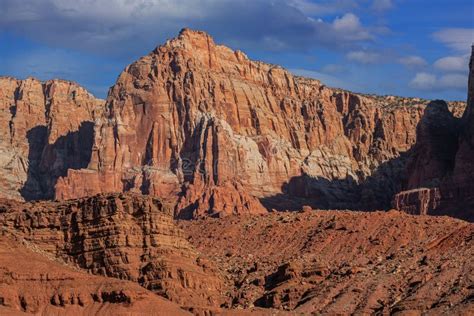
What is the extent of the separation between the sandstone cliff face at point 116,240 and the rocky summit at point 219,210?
3.9 inches

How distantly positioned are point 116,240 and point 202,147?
68.0 m

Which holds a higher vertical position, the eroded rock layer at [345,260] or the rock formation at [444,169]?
the rock formation at [444,169]

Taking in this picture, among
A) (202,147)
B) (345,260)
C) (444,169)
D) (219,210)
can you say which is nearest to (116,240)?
(345,260)

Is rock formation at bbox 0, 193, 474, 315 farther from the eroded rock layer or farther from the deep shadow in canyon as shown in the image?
the deep shadow in canyon

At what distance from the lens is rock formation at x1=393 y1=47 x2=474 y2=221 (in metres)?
166

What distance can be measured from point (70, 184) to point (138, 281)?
6698cm

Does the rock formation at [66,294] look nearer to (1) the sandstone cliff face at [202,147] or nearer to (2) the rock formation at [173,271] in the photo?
(2) the rock formation at [173,271]

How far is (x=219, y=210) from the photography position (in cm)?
16638

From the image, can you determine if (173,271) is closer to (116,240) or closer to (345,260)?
(116,240)

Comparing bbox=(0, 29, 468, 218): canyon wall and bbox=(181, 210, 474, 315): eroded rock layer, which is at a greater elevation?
bbox=(0, 29, 468, 218): canyon wall

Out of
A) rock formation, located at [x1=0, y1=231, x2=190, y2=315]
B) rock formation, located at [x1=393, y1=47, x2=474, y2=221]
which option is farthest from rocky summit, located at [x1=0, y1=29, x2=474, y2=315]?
rock formation, located at [x1=393, y1=47, x2=474, y2=221]

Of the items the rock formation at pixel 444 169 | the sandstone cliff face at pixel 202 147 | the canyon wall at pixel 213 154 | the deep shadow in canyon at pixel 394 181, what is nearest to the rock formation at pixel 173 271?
the rock formation at pixel 444 169

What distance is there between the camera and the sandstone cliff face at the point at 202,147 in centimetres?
17700

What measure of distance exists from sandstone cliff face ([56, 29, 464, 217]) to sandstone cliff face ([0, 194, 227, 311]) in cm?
5569
